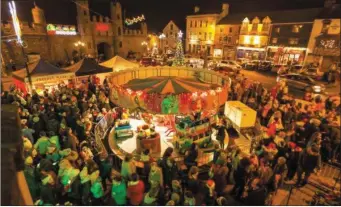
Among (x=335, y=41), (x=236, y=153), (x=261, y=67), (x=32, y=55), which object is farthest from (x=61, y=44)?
(x=335, y=41)

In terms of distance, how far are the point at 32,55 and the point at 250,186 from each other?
30.6 m

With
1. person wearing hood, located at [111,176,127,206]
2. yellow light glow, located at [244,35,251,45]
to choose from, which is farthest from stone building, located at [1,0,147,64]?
person wearing hood, located at [111,176,127,206]

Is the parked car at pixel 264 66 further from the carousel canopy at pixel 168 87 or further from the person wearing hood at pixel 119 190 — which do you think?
the person wearing hood at pixel 119 190

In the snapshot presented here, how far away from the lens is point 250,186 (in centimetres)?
534

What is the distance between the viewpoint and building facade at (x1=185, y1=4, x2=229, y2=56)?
39281 millimetres

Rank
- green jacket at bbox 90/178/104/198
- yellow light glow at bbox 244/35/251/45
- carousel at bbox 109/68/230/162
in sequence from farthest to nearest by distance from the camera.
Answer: yellow light glow at bbox 244/35/251/45
carousel at bbox 109/68/230/162
green jacket at bbox 90/178/104/198

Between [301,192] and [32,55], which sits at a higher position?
[32,55]

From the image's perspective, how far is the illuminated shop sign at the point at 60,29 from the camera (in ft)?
94.6

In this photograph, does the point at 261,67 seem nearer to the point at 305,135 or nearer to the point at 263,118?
the point at 263,118

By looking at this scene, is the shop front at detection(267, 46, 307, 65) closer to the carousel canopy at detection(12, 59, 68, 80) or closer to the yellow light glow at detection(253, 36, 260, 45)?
the carousel canopy at detection(12, 59, 68, 80)

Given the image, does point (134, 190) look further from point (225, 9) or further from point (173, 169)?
point (225, 9)

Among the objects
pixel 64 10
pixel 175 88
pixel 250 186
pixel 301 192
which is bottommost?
pixel 301 192

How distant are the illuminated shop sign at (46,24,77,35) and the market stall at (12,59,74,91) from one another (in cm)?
1858

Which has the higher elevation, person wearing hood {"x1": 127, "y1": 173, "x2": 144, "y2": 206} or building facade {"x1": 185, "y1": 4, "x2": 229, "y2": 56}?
building facade {"x1": 185, "y1": 4, "x2": 229, "y2": 56}
